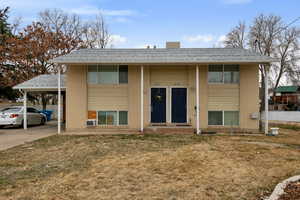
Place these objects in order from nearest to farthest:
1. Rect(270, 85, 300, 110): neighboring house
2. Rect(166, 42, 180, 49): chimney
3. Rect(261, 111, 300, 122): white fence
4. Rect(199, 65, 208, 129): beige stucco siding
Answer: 1. Rect(199, 65, 208, 129): beige stucco siding
2. Rect(166, 42, 180, 49): chimney
3. Rect(261, 111, 300, 122): white fence
4. Rect(270, 85, 300, 110): neighboring house

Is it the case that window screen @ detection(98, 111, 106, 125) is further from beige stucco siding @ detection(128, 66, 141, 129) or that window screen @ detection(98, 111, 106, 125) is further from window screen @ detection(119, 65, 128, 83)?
window screen @ detection(119, 65, 128, 83)

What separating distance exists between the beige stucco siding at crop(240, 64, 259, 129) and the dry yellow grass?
404 centimetres

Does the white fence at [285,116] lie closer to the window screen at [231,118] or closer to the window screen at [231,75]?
the window screen at [231,118]

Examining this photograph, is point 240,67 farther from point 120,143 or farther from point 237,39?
point 237,39

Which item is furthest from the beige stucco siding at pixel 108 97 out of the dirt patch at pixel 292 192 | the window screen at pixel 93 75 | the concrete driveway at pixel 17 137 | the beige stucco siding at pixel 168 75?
the dirt patch at pixel 292 192

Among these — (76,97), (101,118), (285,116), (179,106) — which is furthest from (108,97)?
(285,116)

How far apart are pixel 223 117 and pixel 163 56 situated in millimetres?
4516

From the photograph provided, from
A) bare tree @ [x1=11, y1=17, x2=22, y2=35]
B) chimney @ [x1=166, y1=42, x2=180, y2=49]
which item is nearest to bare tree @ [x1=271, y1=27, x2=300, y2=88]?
chimney @ [x1=166, y1=42, x2=180, y2=49]

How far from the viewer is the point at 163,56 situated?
12.4m

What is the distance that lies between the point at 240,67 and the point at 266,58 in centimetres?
130

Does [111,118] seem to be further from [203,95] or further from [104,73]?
[203,95]

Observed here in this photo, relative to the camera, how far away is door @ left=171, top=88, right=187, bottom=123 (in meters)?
12.7

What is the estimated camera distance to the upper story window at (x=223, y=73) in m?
12.5

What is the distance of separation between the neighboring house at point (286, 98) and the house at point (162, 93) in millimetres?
18502
